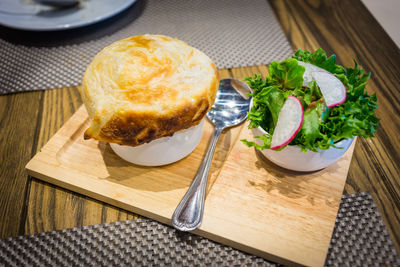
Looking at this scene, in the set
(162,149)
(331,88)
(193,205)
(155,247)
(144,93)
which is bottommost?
(155,247)

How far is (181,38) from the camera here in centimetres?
188

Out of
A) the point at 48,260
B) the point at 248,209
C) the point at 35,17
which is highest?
the point at 35,17

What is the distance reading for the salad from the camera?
37.8 inches

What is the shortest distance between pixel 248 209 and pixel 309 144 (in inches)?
12.2

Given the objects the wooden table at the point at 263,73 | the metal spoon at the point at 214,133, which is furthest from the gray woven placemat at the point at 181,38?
the metal spoon at the point at 214,133

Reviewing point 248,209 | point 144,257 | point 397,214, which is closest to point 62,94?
point 144,257

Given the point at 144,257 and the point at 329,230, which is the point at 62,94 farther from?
the point at 329,230

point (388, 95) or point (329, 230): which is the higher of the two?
point (388, 95)

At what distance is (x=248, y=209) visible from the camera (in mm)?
1039

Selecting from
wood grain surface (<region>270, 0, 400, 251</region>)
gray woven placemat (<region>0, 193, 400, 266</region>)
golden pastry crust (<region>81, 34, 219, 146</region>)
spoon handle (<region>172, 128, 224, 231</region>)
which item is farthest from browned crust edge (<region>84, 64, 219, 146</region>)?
wood grain surface (<region>270, 0, 400, 251</region>)

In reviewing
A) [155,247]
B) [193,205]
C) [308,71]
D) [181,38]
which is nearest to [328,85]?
[308,71]

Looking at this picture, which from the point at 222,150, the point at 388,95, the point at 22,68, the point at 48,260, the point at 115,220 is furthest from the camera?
the point at 22,68

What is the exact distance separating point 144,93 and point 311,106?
597 millimetres

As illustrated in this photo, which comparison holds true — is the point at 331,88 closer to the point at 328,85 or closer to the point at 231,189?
the point at 328,85
